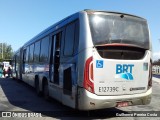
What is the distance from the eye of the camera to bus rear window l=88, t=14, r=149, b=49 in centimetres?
908

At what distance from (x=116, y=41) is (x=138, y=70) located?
1228 millimetres

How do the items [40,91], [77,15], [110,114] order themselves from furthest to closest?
1. [40,91]
2. [110,114]
3. [77,15]

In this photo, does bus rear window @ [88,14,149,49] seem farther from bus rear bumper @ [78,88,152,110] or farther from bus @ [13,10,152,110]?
bus rear bumper @ [78,88,152,110]

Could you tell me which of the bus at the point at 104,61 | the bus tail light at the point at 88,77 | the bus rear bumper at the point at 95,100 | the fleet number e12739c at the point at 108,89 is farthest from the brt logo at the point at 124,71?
the bus tail light at the point at 88,77

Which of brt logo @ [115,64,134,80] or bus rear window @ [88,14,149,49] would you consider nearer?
bus rear window @ [88,14,149,49]

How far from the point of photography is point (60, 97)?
35.0 feet

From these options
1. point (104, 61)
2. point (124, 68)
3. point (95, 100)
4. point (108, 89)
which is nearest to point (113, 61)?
point (104, 61)

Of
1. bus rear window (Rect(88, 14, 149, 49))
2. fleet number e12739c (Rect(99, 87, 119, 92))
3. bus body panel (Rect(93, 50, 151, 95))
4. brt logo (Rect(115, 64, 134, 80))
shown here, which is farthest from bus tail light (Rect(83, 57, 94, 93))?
brt logo (Rect(115, 64, 134, 80))

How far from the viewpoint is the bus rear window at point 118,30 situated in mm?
9078

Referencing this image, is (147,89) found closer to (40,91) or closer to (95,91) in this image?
(95,91)

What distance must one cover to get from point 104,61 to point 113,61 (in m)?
0.32

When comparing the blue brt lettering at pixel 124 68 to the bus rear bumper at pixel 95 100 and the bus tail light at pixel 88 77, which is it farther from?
the bus tail light at pixel 88 77

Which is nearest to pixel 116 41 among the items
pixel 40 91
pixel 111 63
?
pixel 111 63

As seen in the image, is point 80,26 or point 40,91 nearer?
point 80,26
